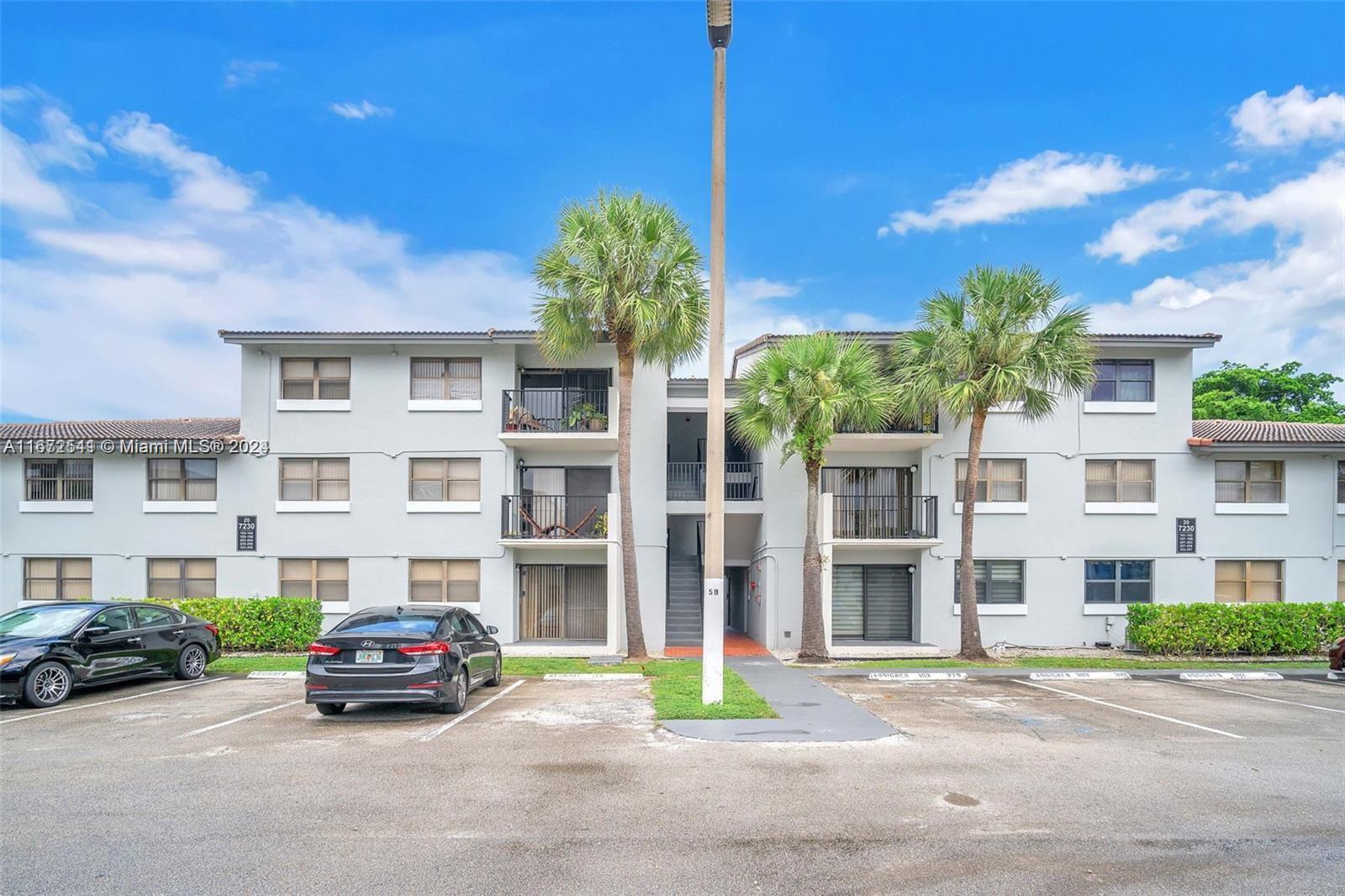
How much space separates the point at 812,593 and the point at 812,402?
4.42 m

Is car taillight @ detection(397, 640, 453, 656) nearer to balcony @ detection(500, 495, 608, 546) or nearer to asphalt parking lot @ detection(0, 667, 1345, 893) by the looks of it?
asphalt parking lot @ detection(0, 667, 1345, 893)

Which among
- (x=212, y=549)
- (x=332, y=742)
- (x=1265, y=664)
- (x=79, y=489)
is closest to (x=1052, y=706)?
(x=1265, y=664)

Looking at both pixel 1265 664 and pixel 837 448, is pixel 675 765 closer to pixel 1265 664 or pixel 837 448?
pixel 837 448

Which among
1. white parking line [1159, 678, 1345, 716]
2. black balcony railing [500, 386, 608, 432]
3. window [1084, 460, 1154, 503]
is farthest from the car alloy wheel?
window [1084, 460, 1154, 503]

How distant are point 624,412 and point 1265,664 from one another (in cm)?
1542

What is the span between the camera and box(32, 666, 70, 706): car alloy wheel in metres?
12.2

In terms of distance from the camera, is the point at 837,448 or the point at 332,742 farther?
the point at 837,448

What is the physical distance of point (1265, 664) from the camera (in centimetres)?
1858

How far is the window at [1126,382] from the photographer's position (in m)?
22.0

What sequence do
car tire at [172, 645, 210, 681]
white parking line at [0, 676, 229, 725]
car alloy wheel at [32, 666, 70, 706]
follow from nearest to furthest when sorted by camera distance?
white parking line at [0, 676, 229, 725] → car alloy wheel at [32, 666, 70, 706] → car tire at [172, 645, 210, 681]

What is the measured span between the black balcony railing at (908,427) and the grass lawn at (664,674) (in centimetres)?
720

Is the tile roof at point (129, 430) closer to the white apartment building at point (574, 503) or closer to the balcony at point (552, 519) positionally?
the white apartment building at point (574, 503)

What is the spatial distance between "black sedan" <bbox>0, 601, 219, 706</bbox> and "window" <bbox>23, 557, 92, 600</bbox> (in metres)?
8.56

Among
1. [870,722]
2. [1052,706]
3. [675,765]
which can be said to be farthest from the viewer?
[1052,706]
